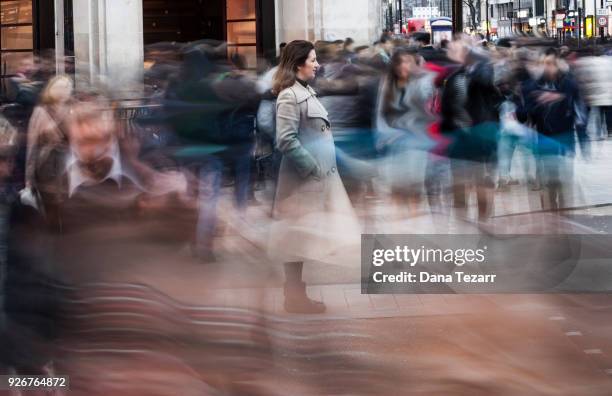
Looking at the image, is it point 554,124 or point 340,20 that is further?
point 340,20

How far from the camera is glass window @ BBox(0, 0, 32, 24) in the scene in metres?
19.5

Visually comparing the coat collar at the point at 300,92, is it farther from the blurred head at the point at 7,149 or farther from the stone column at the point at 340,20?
the stone column at the point at 340,20

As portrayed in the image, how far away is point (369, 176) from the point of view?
27.7 feet

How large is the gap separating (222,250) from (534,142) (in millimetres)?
3108

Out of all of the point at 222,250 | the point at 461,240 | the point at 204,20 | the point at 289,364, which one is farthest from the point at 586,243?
the point at 204,20

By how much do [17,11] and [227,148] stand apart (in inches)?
460

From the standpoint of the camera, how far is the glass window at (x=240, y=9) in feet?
67.1

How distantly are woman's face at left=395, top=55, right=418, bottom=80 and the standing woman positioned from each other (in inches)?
90.1

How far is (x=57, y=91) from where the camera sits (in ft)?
22.3

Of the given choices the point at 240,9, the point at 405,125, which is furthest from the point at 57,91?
the point at 240,9

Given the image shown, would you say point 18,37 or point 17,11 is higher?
point 17,11

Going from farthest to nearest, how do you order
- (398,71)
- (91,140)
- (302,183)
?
1. (398,71)
2. (302,183)
3. (91,140)

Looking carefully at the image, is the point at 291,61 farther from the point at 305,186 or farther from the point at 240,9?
the point at 240,9

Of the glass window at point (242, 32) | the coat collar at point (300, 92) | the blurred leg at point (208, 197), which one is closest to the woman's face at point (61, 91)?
the coat collar at point (300, 92)
